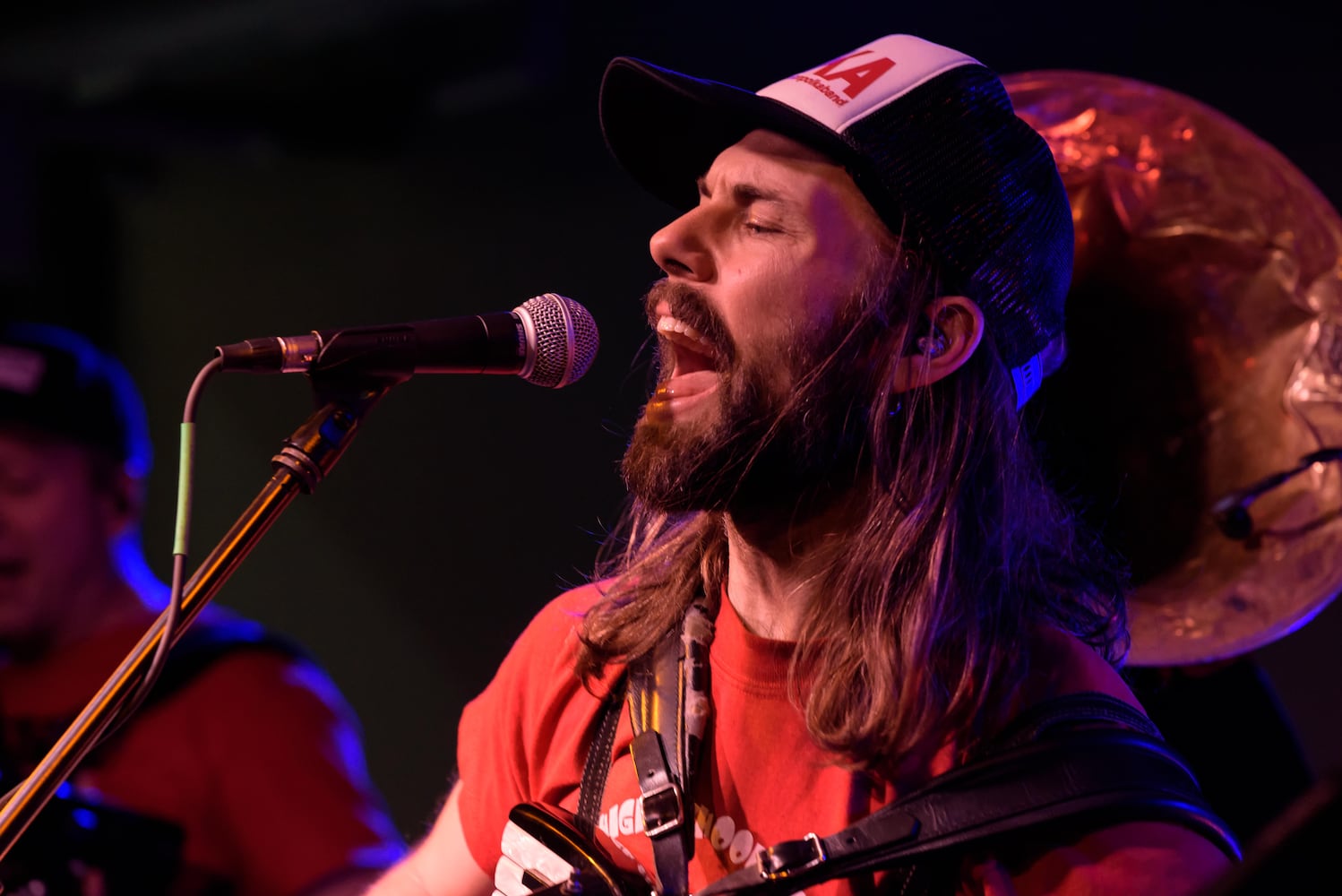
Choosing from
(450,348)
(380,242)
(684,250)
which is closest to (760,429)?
(684,250)

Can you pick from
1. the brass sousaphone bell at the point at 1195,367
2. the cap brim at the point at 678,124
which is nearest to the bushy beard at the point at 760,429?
the cap brim at the point at 678,124

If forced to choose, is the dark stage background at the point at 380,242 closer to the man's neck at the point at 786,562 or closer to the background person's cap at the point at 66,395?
the background person's cap at the point at 66,395

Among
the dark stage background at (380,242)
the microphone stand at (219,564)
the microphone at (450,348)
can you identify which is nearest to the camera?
the microphone stand at (219,564)

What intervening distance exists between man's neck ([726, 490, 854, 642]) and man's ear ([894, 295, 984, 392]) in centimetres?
20

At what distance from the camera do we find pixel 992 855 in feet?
4.69

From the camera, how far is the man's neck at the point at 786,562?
1708mm

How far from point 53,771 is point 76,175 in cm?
399

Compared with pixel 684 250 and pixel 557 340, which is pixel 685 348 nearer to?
pixel 684 250

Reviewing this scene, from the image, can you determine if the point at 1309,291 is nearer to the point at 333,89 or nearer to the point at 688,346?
the point at 688,346

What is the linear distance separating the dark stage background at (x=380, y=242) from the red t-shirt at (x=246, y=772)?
104 centimetres

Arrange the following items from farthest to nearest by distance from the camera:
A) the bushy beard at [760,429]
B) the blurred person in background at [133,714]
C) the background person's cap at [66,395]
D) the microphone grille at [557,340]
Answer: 1. the background person's cap at [66,395]
2. the blurred person in background at [133,714]
3. the bushy beard at [760,429]
4. the microphone grille at [557,340]

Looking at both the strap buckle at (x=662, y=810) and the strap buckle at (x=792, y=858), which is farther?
the strap buckle at (x=662, y=810)

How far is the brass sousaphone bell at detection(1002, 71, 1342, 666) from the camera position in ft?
6.54

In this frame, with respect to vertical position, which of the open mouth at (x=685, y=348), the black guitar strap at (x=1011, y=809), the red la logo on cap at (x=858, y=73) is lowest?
the black guitar strap at (x=1011, y=809)
